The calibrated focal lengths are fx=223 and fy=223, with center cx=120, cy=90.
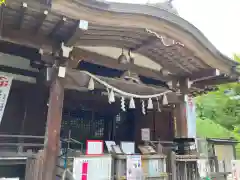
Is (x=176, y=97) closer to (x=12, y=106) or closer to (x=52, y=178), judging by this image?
(x=52, y=178)

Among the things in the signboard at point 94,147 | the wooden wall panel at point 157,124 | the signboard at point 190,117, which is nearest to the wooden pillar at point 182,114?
the signboard at point 190,117

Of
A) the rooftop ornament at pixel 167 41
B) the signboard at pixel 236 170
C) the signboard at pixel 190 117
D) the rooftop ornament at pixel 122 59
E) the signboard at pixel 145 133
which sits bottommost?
the signboard at pixel 236 170

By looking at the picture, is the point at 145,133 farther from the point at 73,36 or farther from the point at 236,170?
the point at 73,36

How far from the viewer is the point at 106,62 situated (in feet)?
18.2

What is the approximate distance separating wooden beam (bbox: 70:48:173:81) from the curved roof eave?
1.29m

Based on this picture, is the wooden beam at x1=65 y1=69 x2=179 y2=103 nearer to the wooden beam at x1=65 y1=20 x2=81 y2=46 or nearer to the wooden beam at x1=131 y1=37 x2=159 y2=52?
the wooden beam at x1=65 y1=20 x2=81 y2=46

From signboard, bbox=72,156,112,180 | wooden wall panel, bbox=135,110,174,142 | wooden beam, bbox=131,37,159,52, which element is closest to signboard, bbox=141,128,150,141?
wooden wall panel, bbox=135,110,174,142

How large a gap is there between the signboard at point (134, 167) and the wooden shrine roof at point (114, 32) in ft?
7.50

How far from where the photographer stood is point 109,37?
4918 millimetres

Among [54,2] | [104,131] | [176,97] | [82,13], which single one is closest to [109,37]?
[82,13]

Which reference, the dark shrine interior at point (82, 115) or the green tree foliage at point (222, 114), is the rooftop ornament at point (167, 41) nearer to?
the dark shrine interior at point (82, 115)

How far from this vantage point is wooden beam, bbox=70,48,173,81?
16.8 ft

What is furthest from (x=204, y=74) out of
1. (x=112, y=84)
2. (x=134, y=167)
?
(x=134, y=167)

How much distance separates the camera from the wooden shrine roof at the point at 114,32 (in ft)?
12.3
